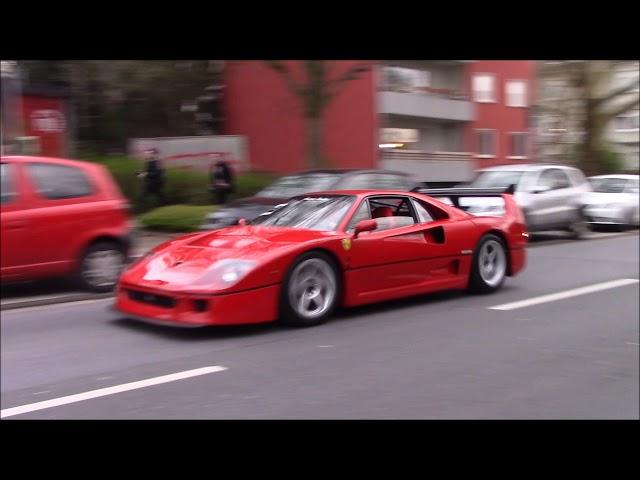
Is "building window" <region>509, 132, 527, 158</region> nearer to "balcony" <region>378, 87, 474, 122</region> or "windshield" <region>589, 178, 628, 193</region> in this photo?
"windshield" <region>589, 178, 628, 193</region>

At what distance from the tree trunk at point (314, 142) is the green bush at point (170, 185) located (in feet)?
1.25

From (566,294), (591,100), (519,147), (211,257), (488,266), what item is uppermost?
(591,100)

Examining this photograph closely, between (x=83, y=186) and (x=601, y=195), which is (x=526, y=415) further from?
(x=83, y=186)

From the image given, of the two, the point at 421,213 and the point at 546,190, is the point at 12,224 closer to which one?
the point at 421,213

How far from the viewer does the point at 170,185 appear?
10.2 feet

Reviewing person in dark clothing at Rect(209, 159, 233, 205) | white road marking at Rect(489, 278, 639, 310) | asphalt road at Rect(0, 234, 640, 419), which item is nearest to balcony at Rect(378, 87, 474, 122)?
person in dark clothing at Rect(209, 159, 233, 205)

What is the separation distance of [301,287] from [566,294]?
3401 mm

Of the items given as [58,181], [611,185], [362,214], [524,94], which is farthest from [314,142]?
[58,181]

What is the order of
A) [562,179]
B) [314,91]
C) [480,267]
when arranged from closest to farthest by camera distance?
[562,179] < [314,91] < [480,267]

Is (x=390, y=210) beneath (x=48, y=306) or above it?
above

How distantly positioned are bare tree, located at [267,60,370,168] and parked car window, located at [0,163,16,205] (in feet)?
4.73

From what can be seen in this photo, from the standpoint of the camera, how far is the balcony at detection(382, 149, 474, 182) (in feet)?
10.7

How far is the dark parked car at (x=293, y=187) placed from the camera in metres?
3.26
